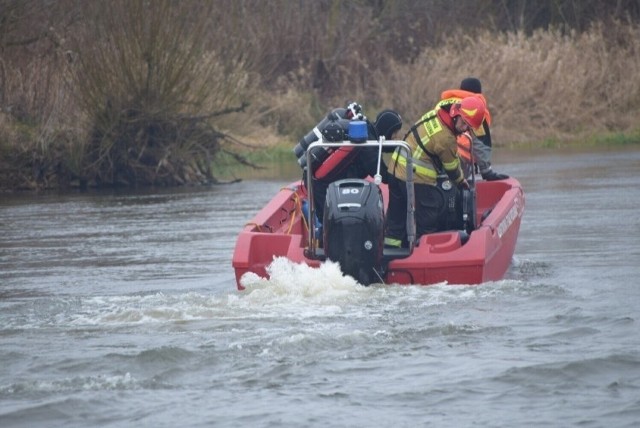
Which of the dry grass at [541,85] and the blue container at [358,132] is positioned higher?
the blue container at [358,132]

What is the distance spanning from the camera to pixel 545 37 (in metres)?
31.8

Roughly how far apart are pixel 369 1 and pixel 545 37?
9.23m

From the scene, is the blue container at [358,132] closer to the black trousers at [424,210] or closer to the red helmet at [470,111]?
the black trousers at [424,210]

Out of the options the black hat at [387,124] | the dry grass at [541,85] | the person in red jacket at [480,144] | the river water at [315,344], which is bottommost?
the dry grass at [541,85]

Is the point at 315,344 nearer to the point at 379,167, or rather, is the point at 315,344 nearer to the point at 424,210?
the point at 379,167

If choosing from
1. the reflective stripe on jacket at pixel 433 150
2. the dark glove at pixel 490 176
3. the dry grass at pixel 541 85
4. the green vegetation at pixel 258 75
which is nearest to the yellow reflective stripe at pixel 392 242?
the reflective stripe on jacket at pixel 433 150

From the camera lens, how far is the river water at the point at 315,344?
716 centimetres

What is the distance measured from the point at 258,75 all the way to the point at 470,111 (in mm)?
18219

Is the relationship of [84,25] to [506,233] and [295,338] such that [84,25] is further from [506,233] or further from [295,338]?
[295,338]

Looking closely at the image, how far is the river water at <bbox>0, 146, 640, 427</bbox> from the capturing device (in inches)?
282

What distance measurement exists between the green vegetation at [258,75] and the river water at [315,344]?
963cm

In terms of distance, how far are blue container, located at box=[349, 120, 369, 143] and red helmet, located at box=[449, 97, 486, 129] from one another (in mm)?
830

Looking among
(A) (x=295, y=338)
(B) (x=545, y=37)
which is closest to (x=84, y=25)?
(B) (x=545, y=37)

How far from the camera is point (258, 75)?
28.9 m
